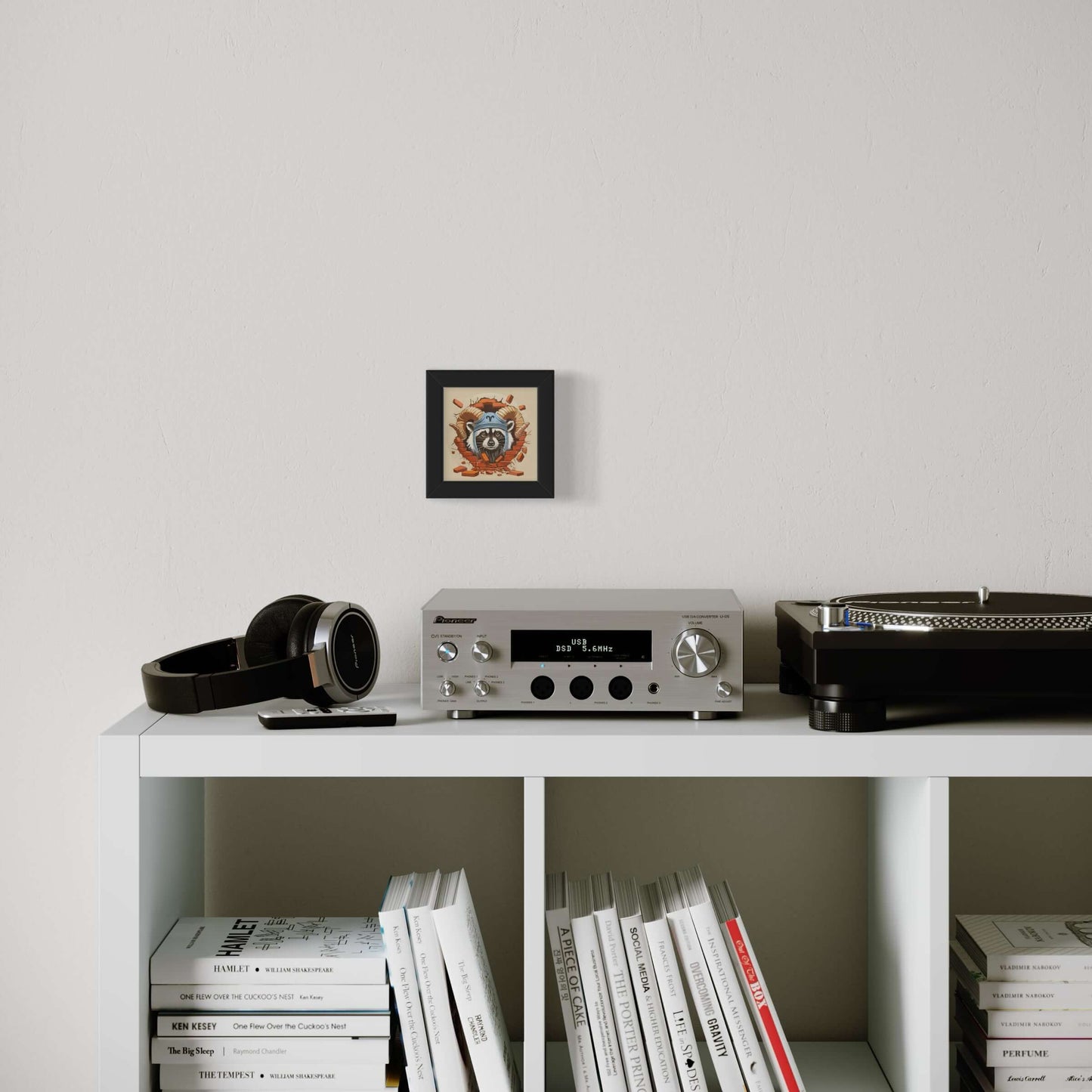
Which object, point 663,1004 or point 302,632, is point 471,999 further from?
point 302,632

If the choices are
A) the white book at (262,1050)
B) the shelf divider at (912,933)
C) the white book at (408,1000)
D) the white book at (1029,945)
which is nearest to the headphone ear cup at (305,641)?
the white book at (408,1000)

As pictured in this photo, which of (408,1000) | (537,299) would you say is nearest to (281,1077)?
(408,1000)

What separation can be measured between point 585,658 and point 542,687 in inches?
2.1

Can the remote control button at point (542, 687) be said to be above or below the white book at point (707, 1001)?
above

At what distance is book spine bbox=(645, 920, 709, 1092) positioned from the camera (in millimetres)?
1037

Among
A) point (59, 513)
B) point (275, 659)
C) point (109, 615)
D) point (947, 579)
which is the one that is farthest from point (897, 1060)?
point (59, 513)

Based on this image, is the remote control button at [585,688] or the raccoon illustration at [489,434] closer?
the remote control button at [585,688]

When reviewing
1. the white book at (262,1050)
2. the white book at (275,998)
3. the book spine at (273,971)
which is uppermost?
the book spine at (273,971)

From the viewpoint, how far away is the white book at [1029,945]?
3.46 ft

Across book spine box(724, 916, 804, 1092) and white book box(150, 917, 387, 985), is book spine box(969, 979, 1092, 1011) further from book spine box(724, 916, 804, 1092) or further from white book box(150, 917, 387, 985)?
white book box(150, 917, 387, 985)

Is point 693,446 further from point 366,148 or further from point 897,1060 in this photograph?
point 897,1060

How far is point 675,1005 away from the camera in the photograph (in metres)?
1.04

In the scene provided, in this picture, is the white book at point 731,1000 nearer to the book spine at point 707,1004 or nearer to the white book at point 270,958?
the book spine at point 707,1004

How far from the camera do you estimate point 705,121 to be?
1329 mm
